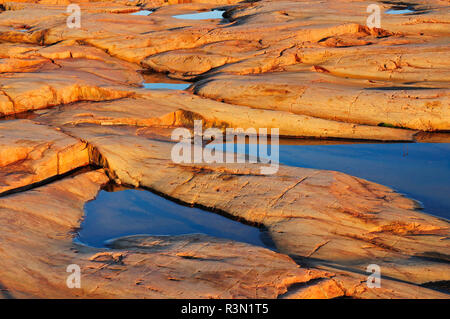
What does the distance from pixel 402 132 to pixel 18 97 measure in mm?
10221

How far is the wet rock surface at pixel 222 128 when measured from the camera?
736 cm

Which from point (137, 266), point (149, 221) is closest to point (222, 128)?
point (149, 221)

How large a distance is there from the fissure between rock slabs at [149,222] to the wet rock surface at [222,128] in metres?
0.22

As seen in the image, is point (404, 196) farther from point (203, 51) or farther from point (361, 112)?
point (203, 51)

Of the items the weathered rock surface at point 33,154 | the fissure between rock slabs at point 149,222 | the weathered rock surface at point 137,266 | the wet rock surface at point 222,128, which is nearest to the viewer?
the weathered rock surface at point 137,266

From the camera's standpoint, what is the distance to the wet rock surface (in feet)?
Answer: 24.1

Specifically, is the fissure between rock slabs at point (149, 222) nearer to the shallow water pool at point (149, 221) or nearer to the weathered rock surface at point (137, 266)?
the shallow water pool at point (149, 221)

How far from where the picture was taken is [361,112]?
14.3 m

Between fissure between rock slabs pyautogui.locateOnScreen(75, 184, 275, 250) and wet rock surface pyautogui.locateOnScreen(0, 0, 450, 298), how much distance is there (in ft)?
0.73

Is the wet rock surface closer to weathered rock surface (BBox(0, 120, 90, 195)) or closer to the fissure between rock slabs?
weathered rock surface (BBox(0, 120, 90, 195))

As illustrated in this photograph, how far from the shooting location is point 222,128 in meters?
14.3

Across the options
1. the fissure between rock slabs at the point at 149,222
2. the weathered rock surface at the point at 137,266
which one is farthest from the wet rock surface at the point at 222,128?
the fissure between rock slabs at the point at 149,222

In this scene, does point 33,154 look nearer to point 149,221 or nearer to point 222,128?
point 149,221
